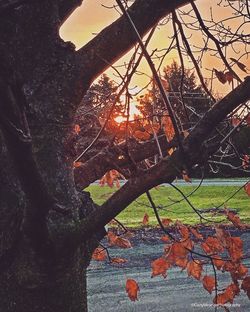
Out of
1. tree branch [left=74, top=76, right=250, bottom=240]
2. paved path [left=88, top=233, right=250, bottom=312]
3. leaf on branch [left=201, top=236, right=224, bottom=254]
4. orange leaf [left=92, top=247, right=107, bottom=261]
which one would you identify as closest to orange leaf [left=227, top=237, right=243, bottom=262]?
leaf on branch [left=201, top=236, right=224, bottom=254]

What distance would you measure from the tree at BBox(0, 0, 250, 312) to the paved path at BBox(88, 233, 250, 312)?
18.2 feet

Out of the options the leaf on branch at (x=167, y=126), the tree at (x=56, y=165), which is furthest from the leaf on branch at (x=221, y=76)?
the leaf on branch at (x=167, y=126)

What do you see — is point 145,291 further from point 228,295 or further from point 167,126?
point 228,295

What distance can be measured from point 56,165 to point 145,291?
6.63 meters

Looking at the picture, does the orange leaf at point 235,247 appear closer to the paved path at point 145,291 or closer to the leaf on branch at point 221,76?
the leaf on branch at point 221,76

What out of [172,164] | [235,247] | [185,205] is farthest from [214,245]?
[185,205]

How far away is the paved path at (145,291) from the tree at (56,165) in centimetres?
556

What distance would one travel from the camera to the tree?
6.11 feet

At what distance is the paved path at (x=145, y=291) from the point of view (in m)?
7.67

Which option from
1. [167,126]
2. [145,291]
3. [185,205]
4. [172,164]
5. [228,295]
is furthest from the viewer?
[185,205]

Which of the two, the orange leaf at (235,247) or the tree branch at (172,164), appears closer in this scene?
the tree branch at (172,164)

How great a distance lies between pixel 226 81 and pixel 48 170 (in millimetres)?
839

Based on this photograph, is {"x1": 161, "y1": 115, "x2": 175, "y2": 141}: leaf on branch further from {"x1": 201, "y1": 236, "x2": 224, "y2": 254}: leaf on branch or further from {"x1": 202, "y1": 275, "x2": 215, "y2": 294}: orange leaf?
{"x1": 202, "y1": 275, "x2": 215, "y2": 294}: orange leaf

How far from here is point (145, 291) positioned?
8.49m
